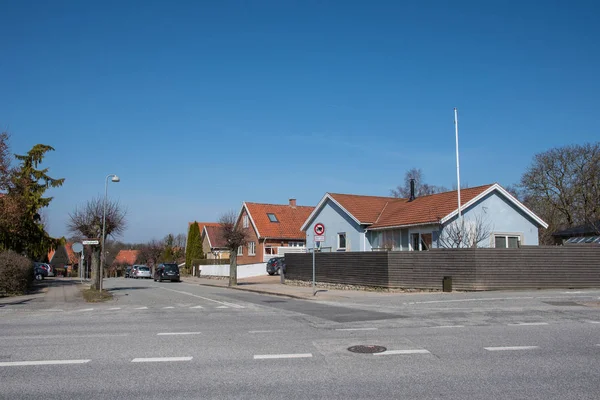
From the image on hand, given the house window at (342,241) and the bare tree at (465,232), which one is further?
the house window at (342,241)

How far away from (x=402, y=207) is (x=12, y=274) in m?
22.3

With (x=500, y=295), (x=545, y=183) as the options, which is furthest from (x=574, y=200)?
(x=500, y=295)

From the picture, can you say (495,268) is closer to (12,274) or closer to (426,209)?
(426,209)

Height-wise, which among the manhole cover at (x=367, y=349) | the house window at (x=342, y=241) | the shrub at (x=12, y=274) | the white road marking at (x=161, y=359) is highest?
the house window at (x=342, y=241)

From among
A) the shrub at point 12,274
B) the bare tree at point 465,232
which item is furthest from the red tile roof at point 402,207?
the shrub at point 12,274

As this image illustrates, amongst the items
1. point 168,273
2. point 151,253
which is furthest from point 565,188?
point 151,253

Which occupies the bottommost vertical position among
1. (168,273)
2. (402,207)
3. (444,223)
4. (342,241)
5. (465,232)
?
(168,273)

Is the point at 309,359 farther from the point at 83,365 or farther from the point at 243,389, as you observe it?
the point at 83,365

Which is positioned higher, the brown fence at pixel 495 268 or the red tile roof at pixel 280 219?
the red tile roof at pixel 280 219

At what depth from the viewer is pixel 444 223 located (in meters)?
28.5

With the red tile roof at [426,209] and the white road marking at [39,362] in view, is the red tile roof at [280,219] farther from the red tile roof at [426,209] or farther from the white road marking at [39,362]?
the white road marking at [39,362]

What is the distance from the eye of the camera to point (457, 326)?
11969 millimetres

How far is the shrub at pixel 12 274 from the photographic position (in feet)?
76.1

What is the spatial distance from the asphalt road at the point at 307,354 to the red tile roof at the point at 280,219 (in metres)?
35.4
